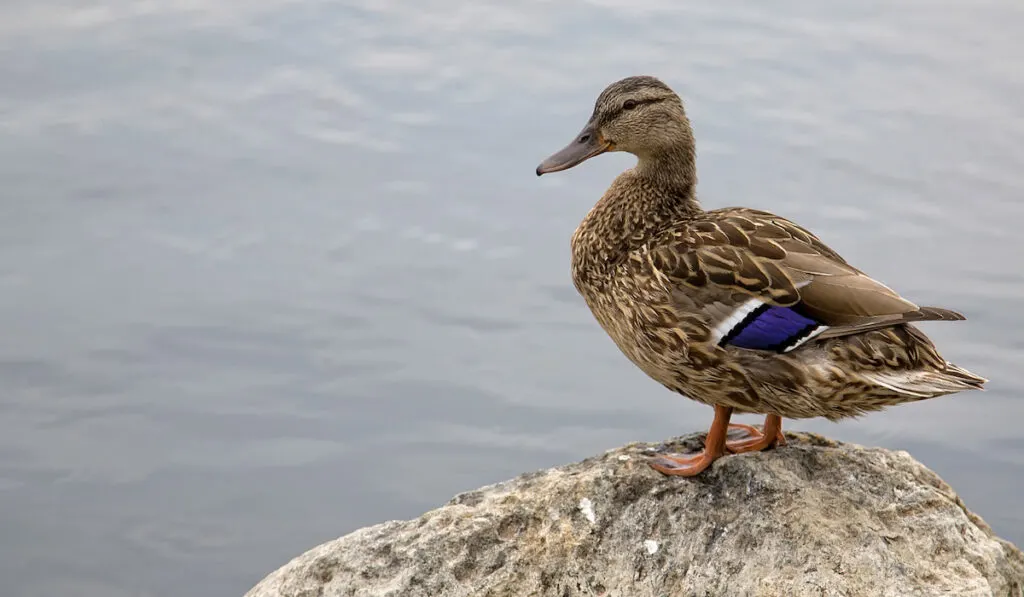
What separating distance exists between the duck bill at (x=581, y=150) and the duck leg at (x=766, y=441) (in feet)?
4.89

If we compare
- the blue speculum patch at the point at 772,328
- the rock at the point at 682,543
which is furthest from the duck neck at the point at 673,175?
the rock at the point at 682,543

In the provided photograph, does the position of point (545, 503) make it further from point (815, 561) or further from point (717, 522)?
point (815, 561)

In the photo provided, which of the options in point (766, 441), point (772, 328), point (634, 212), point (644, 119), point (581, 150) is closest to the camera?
point (772, 328)

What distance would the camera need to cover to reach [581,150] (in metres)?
5.55

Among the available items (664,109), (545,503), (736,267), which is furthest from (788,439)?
(664,109)

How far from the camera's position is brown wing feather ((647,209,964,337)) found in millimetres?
4305

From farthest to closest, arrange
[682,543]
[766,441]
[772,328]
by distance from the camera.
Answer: [766,441] → [772,328] → [682,543]

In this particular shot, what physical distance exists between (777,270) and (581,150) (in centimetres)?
136

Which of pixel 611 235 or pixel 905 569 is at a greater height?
pixel 611 235

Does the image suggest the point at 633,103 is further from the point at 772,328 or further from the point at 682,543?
the point at 682,543

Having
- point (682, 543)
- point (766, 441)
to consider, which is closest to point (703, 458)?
point (766, 441)

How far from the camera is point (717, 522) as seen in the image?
13.9ft

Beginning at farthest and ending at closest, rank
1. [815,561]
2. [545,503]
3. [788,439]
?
[788,439] → [545,503] → [815,561]

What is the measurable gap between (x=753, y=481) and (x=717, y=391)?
0.38m
